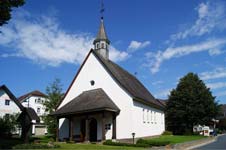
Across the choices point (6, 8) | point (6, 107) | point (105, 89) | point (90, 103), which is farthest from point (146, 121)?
point (6, 107)

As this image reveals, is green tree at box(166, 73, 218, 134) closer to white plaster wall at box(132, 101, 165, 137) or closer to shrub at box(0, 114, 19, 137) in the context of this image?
white plaster wall at box(132, 101, 165, 137)

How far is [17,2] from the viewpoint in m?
19.3

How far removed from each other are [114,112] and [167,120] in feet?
96.1

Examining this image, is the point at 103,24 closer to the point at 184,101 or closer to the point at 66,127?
the point at 66,127

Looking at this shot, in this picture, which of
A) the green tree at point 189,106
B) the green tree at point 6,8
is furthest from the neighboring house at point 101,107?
the green tree at point 189,106

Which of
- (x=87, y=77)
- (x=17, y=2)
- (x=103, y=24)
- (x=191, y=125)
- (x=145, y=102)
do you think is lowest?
(x=191, y=125)

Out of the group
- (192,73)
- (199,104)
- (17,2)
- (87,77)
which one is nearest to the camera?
(17,2)

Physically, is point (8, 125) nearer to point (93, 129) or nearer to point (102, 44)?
point (93, 129)

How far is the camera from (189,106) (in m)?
55.4

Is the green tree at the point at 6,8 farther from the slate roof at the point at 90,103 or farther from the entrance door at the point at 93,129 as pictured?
the entrance door at the point at 93,129

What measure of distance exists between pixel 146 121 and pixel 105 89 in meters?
6.94

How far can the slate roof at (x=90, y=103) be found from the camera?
96.6 feet

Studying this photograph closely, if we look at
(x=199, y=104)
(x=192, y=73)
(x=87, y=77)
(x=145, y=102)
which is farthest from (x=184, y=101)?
(x=87, y=77)

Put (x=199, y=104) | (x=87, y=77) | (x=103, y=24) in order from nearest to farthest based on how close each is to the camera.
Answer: (x=87, y=77), (x=103, y=24), (x=199, y=104)
